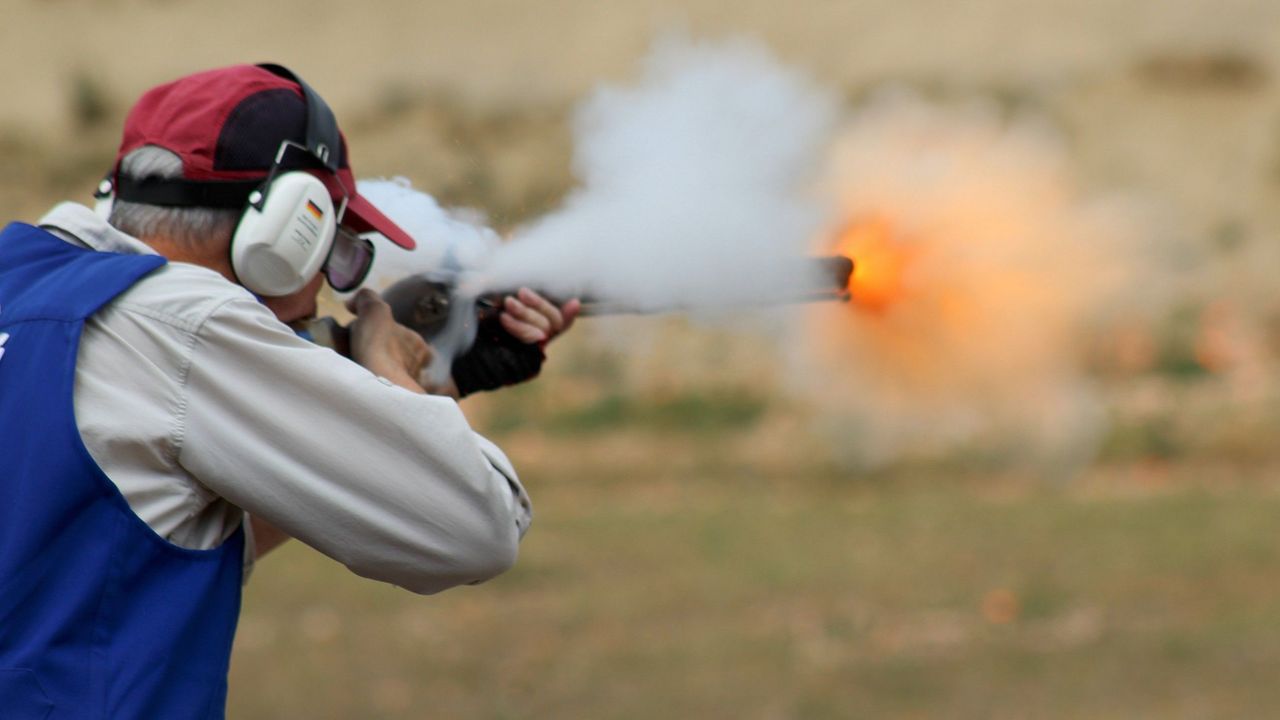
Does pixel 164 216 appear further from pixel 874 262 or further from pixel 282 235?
pixel 874 262

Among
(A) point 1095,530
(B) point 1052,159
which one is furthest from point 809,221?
(A) point 1095,530

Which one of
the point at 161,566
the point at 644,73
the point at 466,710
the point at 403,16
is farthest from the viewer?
the point at 403,16

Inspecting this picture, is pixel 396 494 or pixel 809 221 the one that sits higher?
pixel 809 221

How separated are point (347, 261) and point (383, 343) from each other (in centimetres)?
14

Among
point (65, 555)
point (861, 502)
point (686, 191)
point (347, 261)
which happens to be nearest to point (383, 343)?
point (347, 261)

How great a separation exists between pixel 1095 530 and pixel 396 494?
6924 mm

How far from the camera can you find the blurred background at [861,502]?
578cm

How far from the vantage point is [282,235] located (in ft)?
6.69

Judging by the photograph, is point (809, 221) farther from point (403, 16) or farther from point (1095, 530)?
point (403, 16)

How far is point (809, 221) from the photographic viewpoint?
3.10 m

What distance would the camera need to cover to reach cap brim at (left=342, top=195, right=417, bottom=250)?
88.8 inches

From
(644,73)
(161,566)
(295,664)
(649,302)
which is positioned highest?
(644,73)

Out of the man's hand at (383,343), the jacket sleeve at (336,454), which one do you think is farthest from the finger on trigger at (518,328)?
the jacket sleeve at (336,454)

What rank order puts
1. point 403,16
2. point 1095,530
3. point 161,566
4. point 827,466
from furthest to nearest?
point 403,16 → point 827,466 → point 1095,530 → point 161,566
